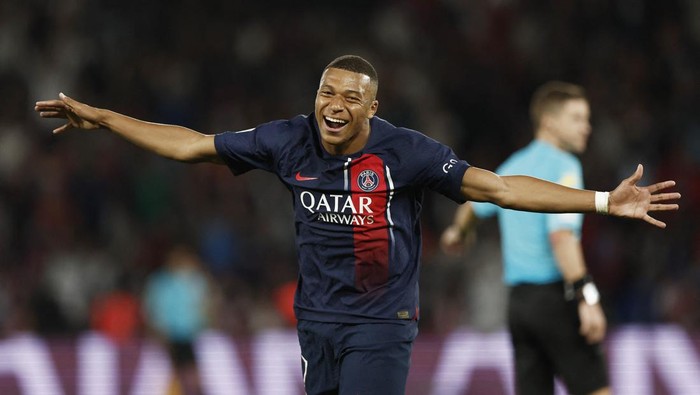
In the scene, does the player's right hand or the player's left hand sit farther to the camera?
the player's right hand

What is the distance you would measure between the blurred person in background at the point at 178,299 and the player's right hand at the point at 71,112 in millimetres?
5224

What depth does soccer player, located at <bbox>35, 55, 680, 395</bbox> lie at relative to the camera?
510 centimetres

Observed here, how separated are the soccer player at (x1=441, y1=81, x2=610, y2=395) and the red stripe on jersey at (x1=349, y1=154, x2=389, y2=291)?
153cm

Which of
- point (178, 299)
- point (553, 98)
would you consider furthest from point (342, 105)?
point (178, 299)

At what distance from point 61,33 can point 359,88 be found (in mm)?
9626

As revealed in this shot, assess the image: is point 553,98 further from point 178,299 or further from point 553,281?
point 178,299

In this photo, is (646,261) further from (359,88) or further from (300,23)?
(359,88)

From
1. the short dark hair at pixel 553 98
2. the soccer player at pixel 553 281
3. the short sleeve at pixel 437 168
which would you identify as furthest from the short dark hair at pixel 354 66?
the short dark hair at pixel 553 98

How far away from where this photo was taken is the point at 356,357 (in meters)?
5.12

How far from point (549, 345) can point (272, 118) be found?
7646 millimetres

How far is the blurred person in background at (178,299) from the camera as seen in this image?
10898mm

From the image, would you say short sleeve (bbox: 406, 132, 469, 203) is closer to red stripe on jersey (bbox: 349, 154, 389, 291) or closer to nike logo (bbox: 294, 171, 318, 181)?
red stripe on jersey (bbox: 349, 154, 389, 291)

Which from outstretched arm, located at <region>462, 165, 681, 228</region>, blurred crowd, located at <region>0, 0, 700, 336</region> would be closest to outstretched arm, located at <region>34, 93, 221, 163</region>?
outstretched arm, located at <region>462, 165, 681, 228</region>

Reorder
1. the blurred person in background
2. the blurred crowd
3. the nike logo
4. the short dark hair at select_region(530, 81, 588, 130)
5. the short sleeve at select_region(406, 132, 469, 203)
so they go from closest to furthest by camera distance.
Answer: the short sleeve at select_region(406, 132, 469, 203) < the nike logo < the short dark hair at select_region(530, 81, 588, 130) < the blurred person in background < the blurred crowd
